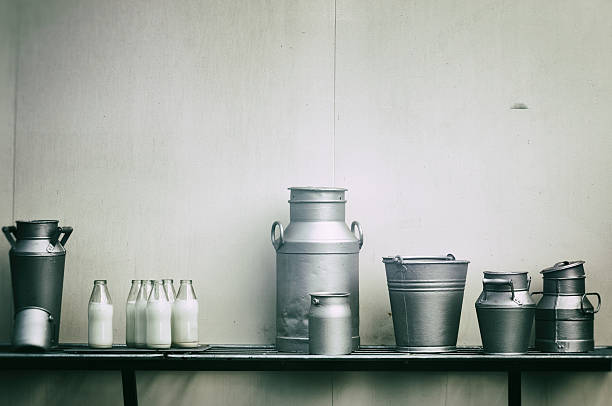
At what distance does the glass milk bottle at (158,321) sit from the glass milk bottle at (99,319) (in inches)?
5.3

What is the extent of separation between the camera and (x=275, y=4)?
248 cm

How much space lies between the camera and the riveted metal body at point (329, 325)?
6.88 ft

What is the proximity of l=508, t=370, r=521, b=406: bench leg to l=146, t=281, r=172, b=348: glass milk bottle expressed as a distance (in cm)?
94

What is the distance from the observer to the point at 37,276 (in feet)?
7.35

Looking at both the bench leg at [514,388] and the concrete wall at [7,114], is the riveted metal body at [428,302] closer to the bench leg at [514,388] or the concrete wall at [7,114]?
the bench leg at [514,388]

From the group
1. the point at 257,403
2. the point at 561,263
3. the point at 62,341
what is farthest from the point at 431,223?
the point at 62,341

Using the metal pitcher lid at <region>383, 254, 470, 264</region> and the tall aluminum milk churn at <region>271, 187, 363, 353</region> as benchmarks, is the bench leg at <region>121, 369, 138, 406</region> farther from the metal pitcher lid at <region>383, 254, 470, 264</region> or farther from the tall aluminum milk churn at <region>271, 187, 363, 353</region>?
the metal pitcher lid at <region>383, 254, 470, 264</region>

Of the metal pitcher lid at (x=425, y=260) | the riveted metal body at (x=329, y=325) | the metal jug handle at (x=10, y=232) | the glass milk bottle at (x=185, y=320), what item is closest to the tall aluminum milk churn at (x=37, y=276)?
the metal jug handle at (x=10, y=232)

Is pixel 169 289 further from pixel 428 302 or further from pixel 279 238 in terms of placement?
pixel 428 302

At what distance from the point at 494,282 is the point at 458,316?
0.15 m

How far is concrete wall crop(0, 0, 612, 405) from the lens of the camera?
242 centimetres

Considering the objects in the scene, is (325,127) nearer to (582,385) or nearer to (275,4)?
(275,4)

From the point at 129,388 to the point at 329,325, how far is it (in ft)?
1.96

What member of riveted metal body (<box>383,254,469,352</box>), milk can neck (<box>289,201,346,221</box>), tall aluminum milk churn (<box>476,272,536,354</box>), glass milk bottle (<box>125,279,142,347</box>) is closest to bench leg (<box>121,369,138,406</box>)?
glass milk bottle (<box>125,279,142,347</box>)
